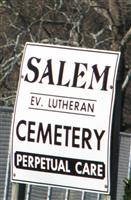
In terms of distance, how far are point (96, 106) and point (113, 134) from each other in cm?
20

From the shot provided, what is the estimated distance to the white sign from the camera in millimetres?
4820

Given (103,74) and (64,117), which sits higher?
(103,74)

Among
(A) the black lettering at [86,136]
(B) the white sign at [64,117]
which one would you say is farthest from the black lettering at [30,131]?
(A) the black lettering at [86,136]

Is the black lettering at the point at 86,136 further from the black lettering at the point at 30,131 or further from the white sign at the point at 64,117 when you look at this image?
the black lettering at the point at 30,131

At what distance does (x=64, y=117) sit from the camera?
4891mm

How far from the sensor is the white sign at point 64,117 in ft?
15.8

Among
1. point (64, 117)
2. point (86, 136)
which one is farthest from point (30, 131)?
point (86, 136)

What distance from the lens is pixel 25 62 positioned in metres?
4.96

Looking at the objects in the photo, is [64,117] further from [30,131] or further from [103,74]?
[103,74]

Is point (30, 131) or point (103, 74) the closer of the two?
point (103, 74)

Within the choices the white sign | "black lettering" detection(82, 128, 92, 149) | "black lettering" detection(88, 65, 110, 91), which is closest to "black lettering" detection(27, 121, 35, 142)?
the white sign

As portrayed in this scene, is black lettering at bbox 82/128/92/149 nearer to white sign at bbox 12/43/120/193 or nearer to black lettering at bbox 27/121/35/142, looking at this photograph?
white sign at bbox 12/43/120/193

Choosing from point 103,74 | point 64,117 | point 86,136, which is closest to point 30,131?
point 64,117

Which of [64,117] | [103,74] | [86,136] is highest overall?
[103,74]
